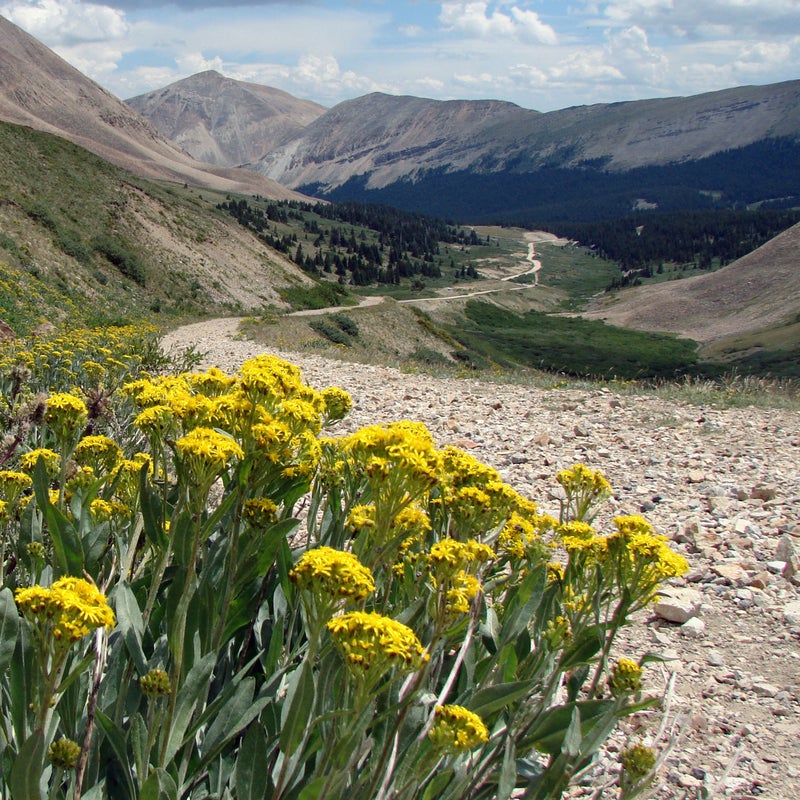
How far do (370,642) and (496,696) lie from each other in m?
0.87

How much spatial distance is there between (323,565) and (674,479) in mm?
7818

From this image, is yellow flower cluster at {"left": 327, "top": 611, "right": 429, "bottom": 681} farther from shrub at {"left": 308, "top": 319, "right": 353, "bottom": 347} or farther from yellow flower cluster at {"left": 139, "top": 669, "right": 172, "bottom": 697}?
shrub at {"left": 308, "top": 319, "right": 353, "bottom": 347}

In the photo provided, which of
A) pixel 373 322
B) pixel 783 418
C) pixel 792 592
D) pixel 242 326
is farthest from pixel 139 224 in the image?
pixel 792 592

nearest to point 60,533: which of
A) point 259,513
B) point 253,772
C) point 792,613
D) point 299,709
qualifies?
point 259,513

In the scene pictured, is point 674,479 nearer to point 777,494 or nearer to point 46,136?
point 777,494

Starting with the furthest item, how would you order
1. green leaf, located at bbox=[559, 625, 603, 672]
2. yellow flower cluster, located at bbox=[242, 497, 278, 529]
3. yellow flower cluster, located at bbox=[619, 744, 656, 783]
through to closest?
green leaf, located at bbox=[559, 625, 603, 672] < yellow flower cluster, located at bbox=[242, 497, 278, 529] < yellow flower cluster, located at bbox=[619, 744, 656, 783]

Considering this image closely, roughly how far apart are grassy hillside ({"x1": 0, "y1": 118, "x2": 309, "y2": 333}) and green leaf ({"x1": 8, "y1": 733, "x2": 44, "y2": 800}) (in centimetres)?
2682

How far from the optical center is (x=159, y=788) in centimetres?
186

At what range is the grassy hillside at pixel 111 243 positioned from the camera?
38938mm

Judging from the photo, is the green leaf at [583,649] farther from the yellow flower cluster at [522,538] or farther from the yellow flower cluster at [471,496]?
the yellow flower cluster at [471,496]

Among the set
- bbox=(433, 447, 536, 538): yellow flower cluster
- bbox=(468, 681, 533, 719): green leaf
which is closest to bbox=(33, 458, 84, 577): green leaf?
bbox=(433, 447, 536, 538): yellow flower cluster

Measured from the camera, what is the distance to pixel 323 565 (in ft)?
5.80

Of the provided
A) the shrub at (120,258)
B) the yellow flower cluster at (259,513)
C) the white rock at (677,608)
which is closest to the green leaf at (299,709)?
the yellow flower cluster at (259,513)

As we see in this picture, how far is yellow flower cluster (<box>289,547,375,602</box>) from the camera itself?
175cm
